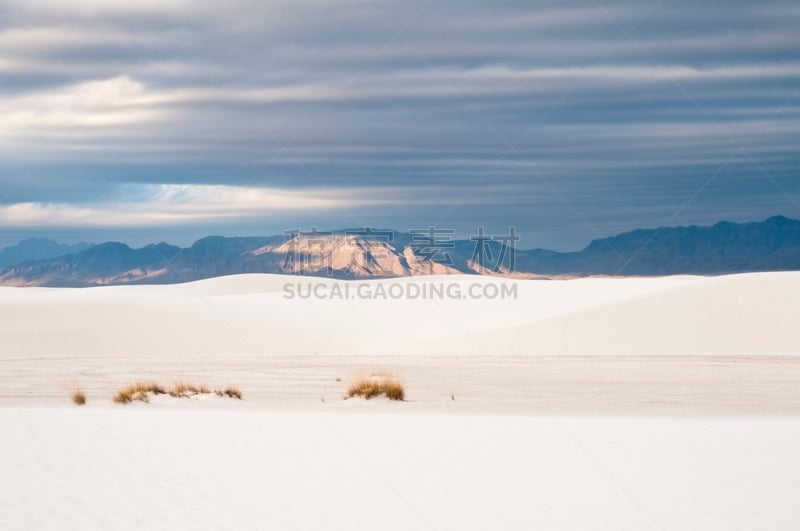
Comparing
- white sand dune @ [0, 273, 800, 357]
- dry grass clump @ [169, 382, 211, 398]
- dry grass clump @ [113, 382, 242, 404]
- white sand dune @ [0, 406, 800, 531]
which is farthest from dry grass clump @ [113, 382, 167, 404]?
white sand dune @ [0, 273, 800, 357]

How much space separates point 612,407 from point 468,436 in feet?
18.2

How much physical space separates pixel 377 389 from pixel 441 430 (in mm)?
5483

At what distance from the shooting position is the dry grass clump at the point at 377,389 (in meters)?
21.9

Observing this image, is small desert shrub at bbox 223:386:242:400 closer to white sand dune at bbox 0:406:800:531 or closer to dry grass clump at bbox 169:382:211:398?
dry grass clump at bbox 169:382:211:398

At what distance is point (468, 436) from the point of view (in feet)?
52.4

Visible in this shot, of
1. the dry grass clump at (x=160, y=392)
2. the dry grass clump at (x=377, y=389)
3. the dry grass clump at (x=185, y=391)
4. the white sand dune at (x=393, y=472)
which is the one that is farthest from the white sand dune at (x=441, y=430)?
the dry grass clump at (x=185, y=391)

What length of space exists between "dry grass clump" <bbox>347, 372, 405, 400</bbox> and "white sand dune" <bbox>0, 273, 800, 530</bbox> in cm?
37

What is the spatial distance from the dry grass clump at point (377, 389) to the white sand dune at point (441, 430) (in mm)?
369

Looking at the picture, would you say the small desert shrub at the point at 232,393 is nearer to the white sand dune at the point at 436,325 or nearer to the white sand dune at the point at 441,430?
the white sand dune at the point at 441,430

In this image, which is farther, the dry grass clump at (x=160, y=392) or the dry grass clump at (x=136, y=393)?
the dry grass clump at (x=160, y=392)

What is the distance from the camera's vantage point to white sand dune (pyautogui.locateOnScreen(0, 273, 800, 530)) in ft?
34.4

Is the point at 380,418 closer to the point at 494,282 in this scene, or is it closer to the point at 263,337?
the point at 263,337

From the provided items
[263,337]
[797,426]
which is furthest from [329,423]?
[263,337]

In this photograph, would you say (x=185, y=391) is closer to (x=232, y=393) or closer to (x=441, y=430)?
(x=232, y=393)
